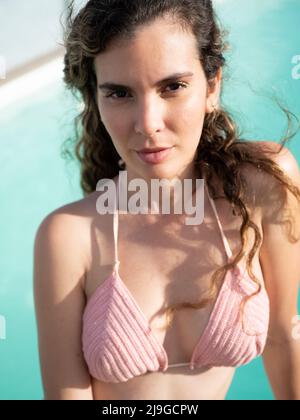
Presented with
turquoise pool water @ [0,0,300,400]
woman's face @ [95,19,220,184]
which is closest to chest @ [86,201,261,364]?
woman's face @ [95,19,220,184]

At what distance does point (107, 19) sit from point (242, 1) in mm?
3047

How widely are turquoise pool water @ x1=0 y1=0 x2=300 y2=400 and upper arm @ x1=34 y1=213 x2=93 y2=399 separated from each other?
1.94 meters

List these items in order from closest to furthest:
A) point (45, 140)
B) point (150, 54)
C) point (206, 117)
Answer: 1. point (150, 54)
2. point (206, 117)
3. point (45, 140)

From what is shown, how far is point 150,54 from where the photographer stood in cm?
127

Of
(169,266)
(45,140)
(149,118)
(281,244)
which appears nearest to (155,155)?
(149,118)

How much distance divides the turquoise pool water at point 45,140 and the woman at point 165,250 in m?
1.91

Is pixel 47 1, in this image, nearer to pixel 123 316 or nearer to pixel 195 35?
pixel 195 35

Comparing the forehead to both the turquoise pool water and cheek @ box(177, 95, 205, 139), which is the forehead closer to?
cheek @ box(177, 95, 205, 139)

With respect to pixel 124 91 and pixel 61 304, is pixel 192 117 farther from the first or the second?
pixel 61 304

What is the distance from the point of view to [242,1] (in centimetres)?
405

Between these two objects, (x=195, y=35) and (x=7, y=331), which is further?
(x=7, y=331)

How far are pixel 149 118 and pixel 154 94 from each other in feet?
0.20

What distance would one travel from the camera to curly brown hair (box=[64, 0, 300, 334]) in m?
1.32

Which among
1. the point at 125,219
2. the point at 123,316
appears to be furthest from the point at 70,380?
the point at 125,219
